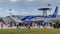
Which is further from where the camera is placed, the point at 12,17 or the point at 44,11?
the point at 12,17

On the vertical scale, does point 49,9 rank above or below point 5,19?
above

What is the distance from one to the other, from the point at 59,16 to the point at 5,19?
12.7 meters

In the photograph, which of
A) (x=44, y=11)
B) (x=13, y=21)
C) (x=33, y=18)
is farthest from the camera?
(x=33, y=18)

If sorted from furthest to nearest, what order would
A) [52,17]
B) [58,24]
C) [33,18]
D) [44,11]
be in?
1. [33,18]
2. [52,17]
3. [44,11]
4. [58,24]

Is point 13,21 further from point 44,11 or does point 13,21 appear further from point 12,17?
point 44,11

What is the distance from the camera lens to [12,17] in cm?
3969

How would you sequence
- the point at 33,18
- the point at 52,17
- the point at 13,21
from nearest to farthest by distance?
the point at 13,21
the point at 52,17
the point at 33,18

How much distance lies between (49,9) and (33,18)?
1178 cm

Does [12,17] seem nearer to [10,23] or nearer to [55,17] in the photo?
[10,23]

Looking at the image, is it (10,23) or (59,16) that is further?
(59,16)

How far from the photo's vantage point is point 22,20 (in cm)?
4278

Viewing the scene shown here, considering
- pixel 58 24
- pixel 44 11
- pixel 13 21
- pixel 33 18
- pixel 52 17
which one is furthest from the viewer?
pixel 33 18

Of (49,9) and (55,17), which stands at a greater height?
(49,9)

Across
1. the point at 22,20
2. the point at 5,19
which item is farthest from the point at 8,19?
the point at 22,20
